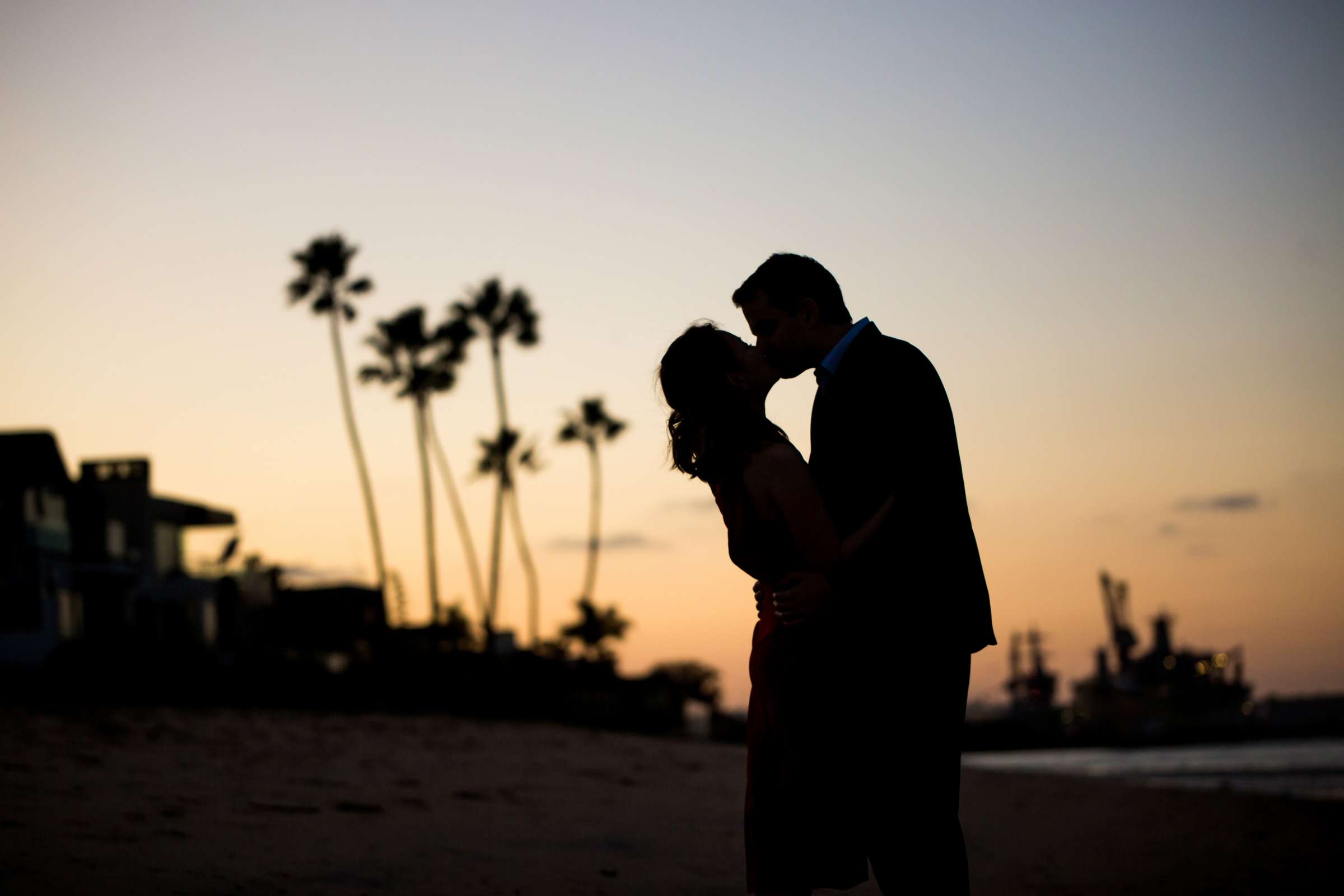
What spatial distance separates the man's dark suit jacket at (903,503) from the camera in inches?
142

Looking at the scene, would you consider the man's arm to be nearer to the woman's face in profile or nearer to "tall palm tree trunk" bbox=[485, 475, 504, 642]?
the woman's face in profile

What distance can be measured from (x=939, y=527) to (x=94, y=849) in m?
5.25

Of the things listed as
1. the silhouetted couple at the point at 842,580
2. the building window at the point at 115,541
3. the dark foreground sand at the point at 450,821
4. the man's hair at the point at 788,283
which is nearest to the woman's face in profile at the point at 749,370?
the silhouetted couple at the point at 842,580

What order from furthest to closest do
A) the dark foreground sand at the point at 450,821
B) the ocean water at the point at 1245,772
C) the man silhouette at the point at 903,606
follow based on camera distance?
the ocean water at the point at 1245,772 → the dark foreground sand at the point at 450,821 → the man silhouette at the point at 903,606

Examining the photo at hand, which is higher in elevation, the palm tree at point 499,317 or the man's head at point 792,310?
the palm tree at point 499,317

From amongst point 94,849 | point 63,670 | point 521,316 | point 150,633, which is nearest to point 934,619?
point 94,849


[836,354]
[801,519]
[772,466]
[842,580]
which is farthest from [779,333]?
[842,580]

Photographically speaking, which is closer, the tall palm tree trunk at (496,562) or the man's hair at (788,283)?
the man's hair at (788,283)

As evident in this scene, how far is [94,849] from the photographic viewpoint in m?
6.81

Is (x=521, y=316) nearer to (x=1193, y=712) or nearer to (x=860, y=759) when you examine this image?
(x=860, y=759)

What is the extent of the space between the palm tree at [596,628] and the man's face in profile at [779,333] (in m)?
52.7

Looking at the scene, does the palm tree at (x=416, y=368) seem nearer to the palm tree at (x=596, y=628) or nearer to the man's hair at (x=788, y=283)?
the palm tree at (x=596, y=628)

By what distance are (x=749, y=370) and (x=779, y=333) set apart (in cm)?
16

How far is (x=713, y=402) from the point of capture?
12.3 ft
